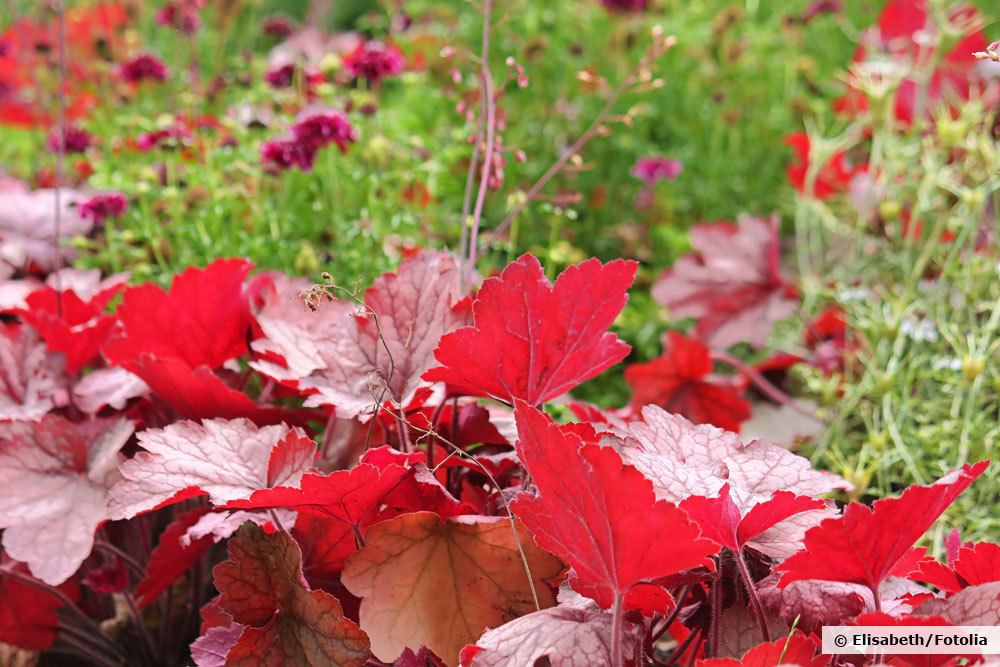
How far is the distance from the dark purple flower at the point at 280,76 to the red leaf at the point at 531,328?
1.15m

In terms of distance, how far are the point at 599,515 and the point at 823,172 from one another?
1.47 meters

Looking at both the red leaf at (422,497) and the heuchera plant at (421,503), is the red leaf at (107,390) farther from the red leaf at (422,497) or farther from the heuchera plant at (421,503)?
the red leaf at (422,497)

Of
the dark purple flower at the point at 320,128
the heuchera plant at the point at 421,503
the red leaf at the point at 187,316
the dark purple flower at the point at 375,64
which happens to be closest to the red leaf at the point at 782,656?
the heuchera plant at the point at 421,503

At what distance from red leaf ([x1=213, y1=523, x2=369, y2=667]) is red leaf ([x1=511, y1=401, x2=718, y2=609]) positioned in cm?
17

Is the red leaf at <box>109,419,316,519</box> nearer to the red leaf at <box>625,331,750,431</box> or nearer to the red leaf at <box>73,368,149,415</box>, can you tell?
the red leaf at <box>73,368,149,415</box>

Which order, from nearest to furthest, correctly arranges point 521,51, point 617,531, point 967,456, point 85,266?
point 617,531
point 967,456
point 85,266
point 521,51

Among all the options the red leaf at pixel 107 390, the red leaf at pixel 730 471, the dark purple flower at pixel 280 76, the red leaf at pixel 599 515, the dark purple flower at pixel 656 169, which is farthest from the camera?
the dark purple flower at pixel 656 169

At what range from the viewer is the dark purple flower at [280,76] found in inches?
67.7

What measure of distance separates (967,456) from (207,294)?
2.91 feet

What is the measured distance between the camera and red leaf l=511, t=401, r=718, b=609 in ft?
1.79

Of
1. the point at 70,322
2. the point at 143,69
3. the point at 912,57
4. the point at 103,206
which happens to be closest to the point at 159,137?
the point at 103,206

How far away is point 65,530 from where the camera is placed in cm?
83

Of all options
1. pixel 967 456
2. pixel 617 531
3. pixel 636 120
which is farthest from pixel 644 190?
pixel 617 531

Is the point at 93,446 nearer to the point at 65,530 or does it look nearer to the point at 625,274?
the point at 65,530
